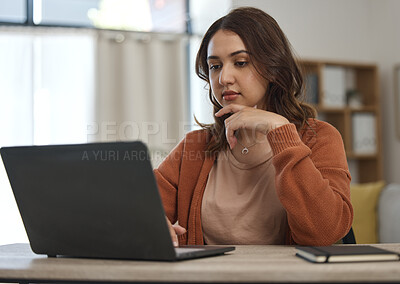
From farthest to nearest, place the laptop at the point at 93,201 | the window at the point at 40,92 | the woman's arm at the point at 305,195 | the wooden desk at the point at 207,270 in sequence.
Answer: the window at the point at 40,92 < the woman's arm at the point at 305,195 < the laptop at the point at 93,201 < the wooden desk at the point at 207,270

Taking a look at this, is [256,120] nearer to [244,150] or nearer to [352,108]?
[244,150]

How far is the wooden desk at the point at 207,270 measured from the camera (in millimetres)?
767

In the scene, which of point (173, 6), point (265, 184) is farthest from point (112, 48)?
point (265, 184)

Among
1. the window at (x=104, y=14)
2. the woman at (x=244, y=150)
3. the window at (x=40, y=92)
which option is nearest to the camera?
the woman at (x=244, y=150)

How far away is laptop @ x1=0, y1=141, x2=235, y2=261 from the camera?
88cm

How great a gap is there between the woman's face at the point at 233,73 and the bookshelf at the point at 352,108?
2327mm

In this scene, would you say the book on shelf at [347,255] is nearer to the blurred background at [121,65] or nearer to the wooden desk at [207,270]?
the wooden desk at [207,270]

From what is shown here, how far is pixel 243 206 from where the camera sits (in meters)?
1.44

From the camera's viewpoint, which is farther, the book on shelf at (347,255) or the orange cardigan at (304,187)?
the orange cardigan at (304,187)

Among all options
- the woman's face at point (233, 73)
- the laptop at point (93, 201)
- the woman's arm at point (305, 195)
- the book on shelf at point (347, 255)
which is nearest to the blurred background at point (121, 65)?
the woman's face at point (233, 73)

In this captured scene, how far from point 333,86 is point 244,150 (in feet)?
8.30

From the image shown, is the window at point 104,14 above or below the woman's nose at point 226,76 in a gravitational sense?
above

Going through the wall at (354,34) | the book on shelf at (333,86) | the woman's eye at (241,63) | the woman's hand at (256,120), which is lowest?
the woman's hand at (256,120)

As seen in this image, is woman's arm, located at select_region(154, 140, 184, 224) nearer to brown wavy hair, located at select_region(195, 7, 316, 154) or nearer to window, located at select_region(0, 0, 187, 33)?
brown wavy hair, located at select_region(195, 7, 316, 154)
